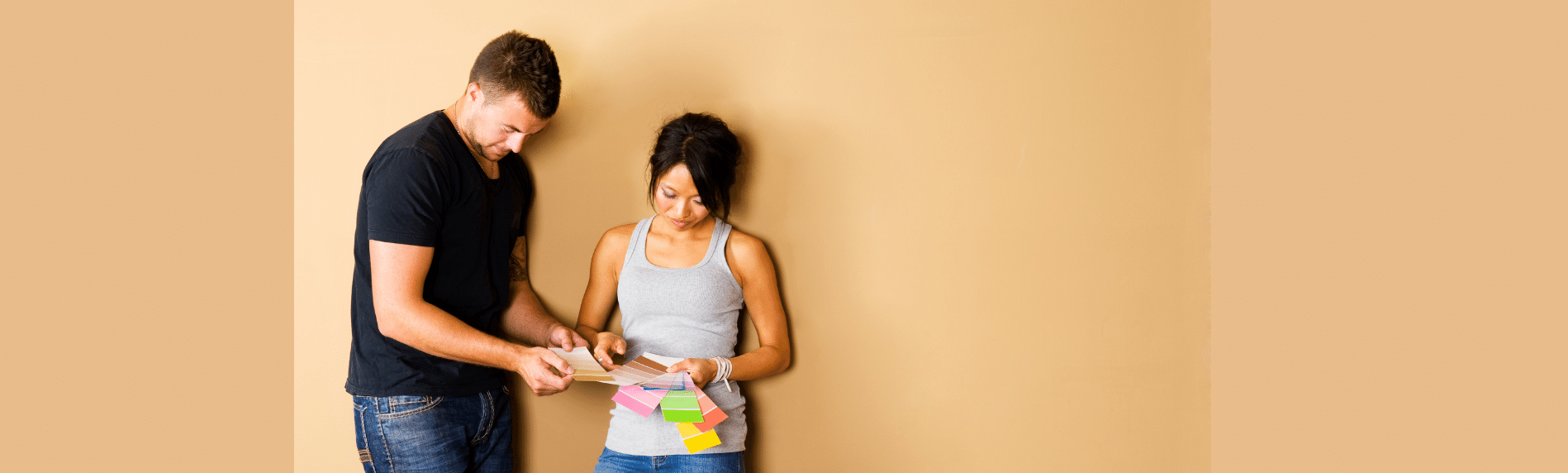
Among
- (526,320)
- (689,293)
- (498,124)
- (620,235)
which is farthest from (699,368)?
(498,124)

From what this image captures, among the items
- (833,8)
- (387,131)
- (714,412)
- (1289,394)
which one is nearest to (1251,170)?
(1289,394)

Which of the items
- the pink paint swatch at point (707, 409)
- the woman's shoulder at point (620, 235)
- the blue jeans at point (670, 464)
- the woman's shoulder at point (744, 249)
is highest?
the woman's shoulder at point (620, 235)

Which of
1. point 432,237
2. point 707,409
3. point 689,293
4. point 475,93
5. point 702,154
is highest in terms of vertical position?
point 475,93

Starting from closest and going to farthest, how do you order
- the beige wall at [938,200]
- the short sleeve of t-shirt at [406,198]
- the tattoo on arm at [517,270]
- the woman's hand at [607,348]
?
the short sleeve of t-shirt at [406,198] < the woman's hand at [607,348] < the beige wall at [938,200] < the tattoo on arm at [517,270]

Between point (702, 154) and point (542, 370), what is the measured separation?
549 millimetres

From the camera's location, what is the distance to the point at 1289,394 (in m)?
1.70

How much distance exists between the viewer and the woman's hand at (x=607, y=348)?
1.63 metres

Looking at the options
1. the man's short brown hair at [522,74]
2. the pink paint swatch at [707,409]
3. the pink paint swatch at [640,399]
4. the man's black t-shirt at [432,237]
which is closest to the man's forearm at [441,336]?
the man's black t-shirt at [432,237]

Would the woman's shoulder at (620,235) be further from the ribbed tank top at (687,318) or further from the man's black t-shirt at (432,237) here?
the man's black t-shirt at (432,237)

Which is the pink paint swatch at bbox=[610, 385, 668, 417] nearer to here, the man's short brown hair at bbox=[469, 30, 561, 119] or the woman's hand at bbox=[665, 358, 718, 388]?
the woman's hand at bbox=[665, 358, 718, 388]

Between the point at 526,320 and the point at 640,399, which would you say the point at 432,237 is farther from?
the point at 640,399

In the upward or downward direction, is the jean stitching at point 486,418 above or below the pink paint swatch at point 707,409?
below

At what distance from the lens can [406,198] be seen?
5.00ft

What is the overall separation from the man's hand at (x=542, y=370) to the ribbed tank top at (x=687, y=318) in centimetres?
20
